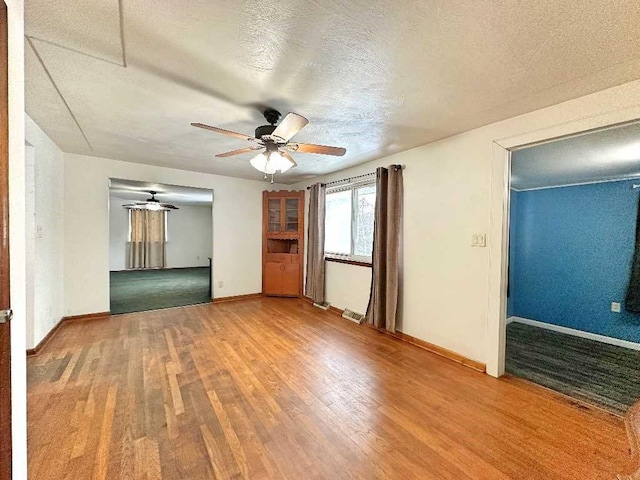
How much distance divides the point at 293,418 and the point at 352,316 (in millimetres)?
2297

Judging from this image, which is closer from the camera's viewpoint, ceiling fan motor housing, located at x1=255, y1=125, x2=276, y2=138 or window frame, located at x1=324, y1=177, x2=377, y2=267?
ceiling fan motor housing, located at x1=255, y1=125, x2=276, y2=138

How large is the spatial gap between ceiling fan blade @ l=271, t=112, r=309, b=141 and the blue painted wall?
4.05 metres

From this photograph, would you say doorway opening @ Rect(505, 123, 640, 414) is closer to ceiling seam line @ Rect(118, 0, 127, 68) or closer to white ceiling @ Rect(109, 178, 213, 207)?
ceiling seam line @ Rect(118, 0, 127, 68)

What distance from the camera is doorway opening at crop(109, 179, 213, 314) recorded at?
6.20 meters

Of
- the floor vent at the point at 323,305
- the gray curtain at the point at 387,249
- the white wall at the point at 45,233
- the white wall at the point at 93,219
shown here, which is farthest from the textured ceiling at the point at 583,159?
the white wall at the point at 45,233

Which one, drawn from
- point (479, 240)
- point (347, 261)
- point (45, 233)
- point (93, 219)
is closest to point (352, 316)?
point (347, 261)

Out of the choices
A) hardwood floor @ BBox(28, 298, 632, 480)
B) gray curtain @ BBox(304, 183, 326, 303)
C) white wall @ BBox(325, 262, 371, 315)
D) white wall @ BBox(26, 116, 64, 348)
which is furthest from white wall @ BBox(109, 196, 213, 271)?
hardwood floor @ BBox(28, 298, 632, 480)

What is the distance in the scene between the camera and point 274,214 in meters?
5.38

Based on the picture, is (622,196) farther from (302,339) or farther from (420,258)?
(302,339)

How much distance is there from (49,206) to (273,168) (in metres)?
2.90

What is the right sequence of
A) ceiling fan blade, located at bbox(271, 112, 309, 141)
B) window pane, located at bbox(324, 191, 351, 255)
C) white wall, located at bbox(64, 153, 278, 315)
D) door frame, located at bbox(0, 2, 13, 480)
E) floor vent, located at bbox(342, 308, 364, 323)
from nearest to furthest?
door frame, located at bbox(0, 2, 13, 480) < ceiling fan blade, located at bbox(271, 112, 309, 141) < white wall, located at bbox(64, 153, 278, 315) < floor vent, located at bbox(342, 308, 364, 323) < window pane, located at bbox(324, 191, 351, 255)

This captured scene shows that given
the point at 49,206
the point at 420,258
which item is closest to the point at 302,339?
the point at 420,258

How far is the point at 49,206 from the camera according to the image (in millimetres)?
3188

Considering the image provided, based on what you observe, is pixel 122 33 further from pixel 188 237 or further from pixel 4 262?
pixel 188 237
